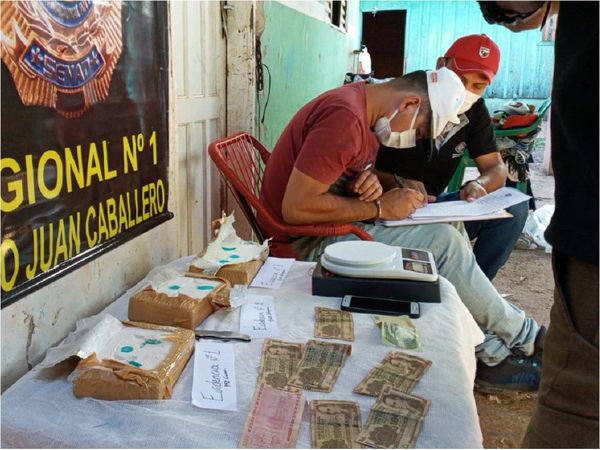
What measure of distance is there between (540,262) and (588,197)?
327cm

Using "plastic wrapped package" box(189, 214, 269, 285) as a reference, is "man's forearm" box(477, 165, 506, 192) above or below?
above

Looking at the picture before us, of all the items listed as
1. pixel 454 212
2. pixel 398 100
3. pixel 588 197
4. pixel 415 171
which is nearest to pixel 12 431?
pixel 588 197

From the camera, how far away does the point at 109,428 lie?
0.85m

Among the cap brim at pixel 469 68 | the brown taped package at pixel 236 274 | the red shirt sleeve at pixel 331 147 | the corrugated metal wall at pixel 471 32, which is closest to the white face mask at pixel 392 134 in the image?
the red shirt sleeve at pixel 331 147

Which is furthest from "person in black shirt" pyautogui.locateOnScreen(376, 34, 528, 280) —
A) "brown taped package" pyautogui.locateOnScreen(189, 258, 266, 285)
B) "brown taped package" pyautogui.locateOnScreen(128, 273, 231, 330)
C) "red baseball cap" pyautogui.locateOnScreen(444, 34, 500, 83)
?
"brown taped package" pyautogui.locateOnScreen(128, 273, 231, 330)

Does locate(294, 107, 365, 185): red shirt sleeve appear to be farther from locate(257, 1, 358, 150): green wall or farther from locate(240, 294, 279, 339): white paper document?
locate(257, 1, 358, 150): green wall

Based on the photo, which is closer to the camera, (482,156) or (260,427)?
(260,427)

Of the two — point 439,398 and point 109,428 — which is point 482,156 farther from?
point 109,428

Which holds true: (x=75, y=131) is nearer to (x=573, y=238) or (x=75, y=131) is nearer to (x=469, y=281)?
(x=573, y=238)

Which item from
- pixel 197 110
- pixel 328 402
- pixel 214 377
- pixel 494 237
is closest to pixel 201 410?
pixel 214 377

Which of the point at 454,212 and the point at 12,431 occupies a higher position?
the point at 454,212

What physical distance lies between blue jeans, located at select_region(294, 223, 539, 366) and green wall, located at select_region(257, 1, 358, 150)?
3.44 ft

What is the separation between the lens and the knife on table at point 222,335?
1134 mm

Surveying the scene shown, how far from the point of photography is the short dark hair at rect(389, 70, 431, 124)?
5.77 ft
